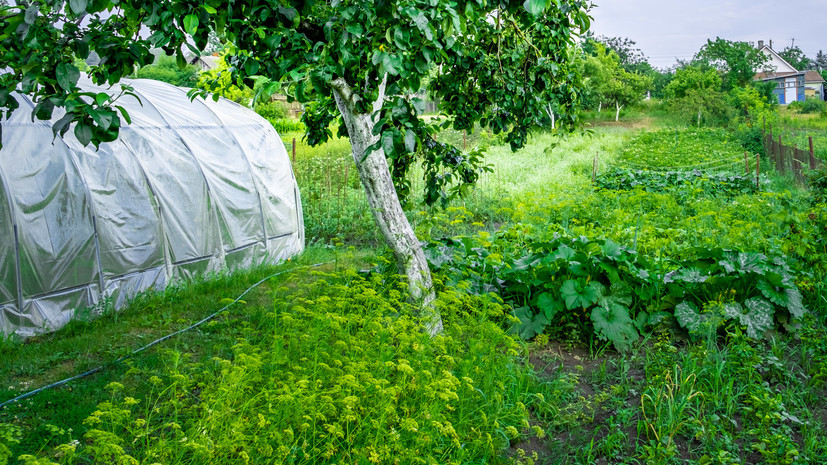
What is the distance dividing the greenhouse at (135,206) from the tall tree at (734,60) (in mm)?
45104

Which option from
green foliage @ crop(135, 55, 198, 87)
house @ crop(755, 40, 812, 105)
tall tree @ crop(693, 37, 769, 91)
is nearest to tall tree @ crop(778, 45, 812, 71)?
house @ crop(755, 40, 812, 105)

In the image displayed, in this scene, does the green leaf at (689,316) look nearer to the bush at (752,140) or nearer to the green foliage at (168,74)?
the bush at (752,140)

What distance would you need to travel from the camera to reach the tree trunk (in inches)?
174

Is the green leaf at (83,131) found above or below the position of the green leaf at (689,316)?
above

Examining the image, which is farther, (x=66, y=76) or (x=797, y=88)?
(x=797, y=88)

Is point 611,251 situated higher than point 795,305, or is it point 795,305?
point 611,251

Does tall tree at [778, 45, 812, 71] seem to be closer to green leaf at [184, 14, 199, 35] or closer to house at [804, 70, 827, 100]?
house at [804, 70, 827, 100]

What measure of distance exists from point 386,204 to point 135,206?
3.61 m

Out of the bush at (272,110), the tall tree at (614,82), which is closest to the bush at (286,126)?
the bush at (272,110)

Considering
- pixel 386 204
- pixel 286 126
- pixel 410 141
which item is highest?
pixel 286 126

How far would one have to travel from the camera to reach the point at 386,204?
466cm

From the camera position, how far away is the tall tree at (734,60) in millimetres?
46562

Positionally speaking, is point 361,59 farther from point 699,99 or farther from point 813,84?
point 813,84

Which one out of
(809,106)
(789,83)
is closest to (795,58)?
Answer: (789,83)
